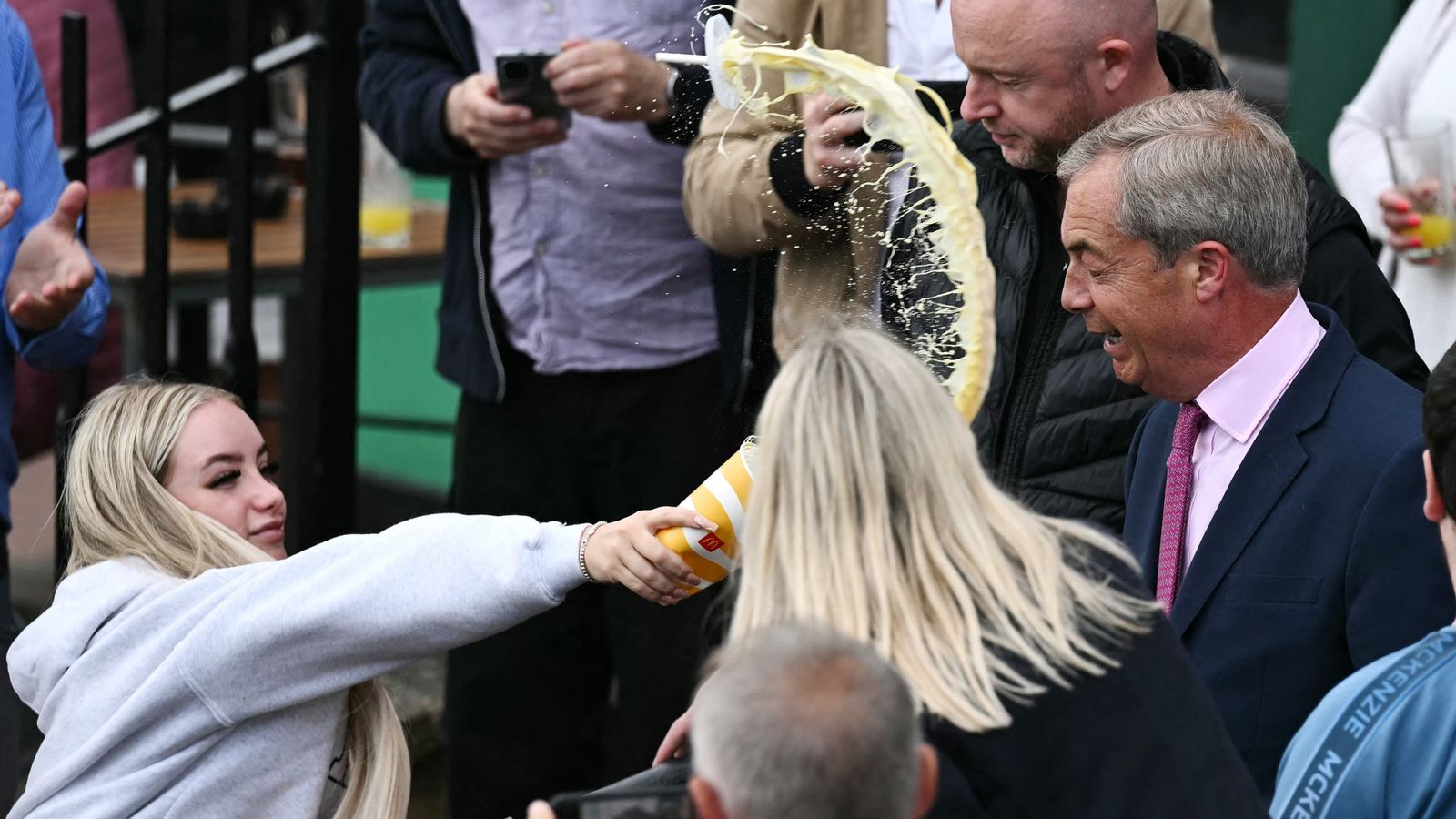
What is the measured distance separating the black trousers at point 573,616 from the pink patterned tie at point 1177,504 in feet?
3.74

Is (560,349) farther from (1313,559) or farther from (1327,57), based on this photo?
(1327,57)

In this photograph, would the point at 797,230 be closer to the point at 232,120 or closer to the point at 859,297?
the point at 859,297

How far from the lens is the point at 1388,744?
1.85 metres

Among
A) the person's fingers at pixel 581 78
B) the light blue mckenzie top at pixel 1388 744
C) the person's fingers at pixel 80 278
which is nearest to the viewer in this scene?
the light blue mckenzie top at pixel 1388 744

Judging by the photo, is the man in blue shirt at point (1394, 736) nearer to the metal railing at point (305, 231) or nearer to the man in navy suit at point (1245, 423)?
the man in navy suit at point (1245, 423)

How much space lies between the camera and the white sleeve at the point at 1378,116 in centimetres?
382

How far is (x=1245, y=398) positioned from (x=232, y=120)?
238 centimetres

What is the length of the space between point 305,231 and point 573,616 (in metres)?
1.17

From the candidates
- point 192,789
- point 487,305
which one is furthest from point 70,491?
point 487,305

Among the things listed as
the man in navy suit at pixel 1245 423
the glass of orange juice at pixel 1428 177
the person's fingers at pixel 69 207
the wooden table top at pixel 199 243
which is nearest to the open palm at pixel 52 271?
the person's fingers at pixel 69 207

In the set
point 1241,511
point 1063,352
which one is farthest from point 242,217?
point 1241,511

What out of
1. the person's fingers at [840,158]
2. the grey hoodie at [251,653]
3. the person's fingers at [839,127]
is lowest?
the grey hoodie at [251,653]

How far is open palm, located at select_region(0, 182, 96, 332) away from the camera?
328cm

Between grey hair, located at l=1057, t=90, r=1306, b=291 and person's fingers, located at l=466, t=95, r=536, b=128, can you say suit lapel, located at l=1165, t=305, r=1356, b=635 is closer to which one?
grey hair, located at l=1057, t=90, r=1306, b=291
